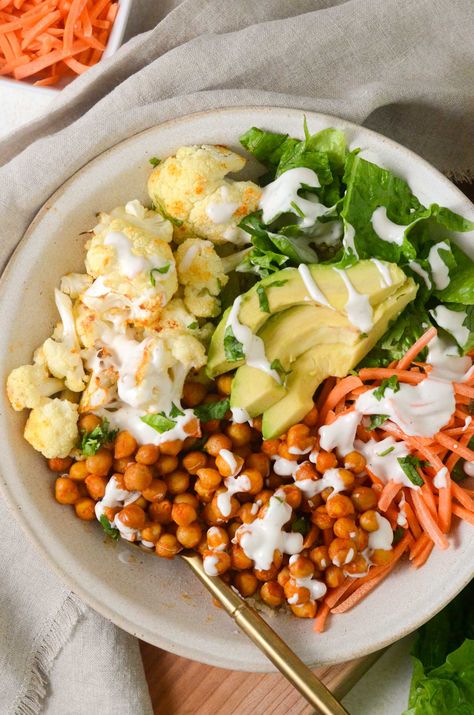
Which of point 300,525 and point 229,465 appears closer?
point 229,465

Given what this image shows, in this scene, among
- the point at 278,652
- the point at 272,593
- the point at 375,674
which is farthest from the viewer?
the point at 375,674

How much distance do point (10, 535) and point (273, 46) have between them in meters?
2.01

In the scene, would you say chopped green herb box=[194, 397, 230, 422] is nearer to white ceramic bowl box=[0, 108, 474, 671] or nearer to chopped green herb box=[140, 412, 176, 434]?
chopped green herb box=[140, 412, 176, 434]

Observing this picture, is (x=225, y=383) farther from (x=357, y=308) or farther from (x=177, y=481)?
(x=357, y=308)

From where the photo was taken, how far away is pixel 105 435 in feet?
9.30

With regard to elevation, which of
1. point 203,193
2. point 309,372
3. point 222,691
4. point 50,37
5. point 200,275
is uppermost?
point 50,37

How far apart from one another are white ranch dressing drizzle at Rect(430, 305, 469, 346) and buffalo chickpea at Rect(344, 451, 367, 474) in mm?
511

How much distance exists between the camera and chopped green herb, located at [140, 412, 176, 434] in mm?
2783

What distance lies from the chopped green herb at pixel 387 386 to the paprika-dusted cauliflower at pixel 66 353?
0.96 m

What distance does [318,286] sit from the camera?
2.68 meters

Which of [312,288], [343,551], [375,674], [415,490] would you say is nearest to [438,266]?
[312,288]

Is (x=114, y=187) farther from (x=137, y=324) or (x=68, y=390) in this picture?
(x=68, y=390)

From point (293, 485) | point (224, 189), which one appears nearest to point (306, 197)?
point (224, 189)

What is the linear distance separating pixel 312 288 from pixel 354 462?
610 millimetres
